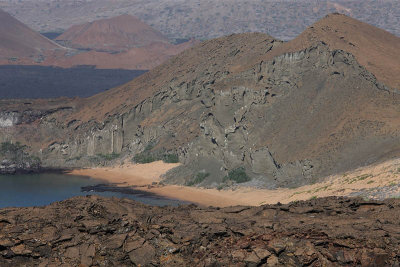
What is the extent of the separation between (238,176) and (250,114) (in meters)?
8.94

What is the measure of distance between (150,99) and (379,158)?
157 ft

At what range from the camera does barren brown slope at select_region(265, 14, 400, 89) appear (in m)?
71.8

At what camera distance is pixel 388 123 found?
200 ft

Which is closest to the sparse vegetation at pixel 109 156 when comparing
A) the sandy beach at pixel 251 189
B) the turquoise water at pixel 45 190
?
the sandy beach at pixel 251 189

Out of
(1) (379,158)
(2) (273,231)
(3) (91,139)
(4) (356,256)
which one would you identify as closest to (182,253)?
(2) (273,231)

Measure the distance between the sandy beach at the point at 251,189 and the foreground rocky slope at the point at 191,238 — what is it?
48.7 ft

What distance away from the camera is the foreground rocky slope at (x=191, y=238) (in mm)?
21484

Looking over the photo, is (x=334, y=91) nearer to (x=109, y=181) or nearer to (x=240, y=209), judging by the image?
(x=109, y=181)

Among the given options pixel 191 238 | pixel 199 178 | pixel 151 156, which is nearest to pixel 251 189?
pixel 199 178

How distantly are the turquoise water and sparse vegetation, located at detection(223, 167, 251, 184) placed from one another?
721cm

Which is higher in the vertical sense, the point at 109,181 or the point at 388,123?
the point at 388,123

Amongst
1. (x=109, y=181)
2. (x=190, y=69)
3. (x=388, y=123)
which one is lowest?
(x=109, y=181)

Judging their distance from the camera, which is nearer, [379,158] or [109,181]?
[379,158]

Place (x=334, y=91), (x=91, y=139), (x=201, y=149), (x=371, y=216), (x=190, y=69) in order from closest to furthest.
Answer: (x=371, y=216), (x=334, y=91), (x=201, y=149), (x=91, y=139), (x=190, y=69)
